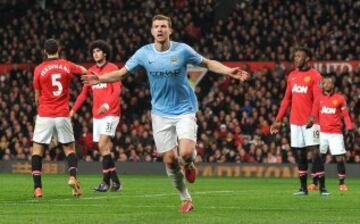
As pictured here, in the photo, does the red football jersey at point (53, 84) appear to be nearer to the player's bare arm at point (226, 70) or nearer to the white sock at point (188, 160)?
the white sock at point (188, 160)

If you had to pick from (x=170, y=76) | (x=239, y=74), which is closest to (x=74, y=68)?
(x=170, y=76)

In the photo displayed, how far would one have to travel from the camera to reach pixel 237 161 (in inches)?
1198

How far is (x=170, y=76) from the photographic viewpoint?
13.0 m

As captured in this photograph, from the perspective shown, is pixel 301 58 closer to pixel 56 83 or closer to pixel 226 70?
pixel 56 83

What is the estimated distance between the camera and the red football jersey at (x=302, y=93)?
17.6 metres

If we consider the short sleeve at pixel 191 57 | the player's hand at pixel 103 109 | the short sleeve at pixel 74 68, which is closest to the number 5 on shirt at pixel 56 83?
the short sleeve at pixel 74 68

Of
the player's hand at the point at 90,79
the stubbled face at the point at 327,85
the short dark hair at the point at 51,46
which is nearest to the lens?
the player's hand at the point at 90,79

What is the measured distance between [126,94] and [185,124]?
72.8ft

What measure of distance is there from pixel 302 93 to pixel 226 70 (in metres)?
5.52

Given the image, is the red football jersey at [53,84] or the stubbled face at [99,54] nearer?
the red football jersey at [53,84]

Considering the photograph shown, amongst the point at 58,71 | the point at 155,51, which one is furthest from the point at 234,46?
the point at 155,51

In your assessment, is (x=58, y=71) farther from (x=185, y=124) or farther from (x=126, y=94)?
(x=126, y=94)

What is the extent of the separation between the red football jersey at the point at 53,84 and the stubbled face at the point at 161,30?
3736 millimetres

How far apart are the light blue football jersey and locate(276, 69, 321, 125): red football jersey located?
15.5 ft
